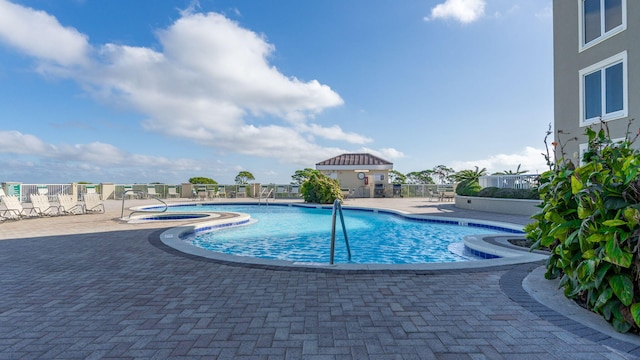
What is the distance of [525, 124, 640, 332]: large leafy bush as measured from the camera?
219cm

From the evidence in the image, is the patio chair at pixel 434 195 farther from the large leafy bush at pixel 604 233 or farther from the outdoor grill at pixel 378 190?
the large leafy bush at pixel 604 233

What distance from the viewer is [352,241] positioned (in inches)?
313

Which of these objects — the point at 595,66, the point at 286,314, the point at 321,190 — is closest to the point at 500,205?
the point at 595,66

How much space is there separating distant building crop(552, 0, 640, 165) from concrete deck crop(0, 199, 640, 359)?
23.9 ft

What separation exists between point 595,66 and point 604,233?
383 inches

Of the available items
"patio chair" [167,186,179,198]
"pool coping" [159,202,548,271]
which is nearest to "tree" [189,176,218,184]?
"patio chair" [167,186,179,198]

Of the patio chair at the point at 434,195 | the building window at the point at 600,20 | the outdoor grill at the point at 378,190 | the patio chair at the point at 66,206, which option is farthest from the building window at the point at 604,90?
the patio chair at the point at 66,206

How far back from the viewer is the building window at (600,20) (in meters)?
8.34

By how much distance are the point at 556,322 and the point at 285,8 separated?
1237 cm

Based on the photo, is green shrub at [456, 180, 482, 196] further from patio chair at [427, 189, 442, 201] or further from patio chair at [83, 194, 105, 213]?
patio chair at [83, 194, 105, 213]

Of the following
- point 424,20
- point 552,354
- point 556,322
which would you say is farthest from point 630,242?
point 424,20

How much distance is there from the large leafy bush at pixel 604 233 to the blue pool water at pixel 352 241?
122 inches

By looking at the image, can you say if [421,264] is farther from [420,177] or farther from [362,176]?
[420,177]

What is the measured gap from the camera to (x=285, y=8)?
11.5 m
